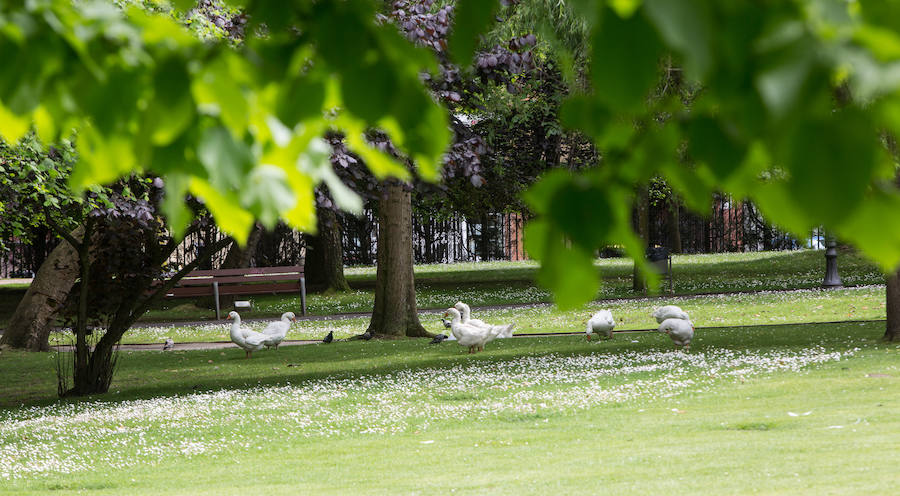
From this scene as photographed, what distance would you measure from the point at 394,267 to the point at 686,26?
1578 centimetres

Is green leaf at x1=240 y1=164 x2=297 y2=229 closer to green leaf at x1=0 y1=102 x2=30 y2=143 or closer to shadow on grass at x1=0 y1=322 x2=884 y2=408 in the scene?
green leaf at x1=0 y1=102 x2=30 y2=143

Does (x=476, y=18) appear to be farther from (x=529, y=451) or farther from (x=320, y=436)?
(x=320, y=436)

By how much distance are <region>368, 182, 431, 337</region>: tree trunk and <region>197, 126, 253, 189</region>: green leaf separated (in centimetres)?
1487

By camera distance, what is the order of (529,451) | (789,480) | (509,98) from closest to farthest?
(789,480) < (529,451) < (509,98)

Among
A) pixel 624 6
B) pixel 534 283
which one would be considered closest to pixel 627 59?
pixel 624 6

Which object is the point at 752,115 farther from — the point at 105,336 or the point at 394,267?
the point at 394,267

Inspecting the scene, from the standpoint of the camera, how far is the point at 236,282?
80.3 ft

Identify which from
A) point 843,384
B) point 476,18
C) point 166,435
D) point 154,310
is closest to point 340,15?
point 476,18

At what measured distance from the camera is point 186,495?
6574mm

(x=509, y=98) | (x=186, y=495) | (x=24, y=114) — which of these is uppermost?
(x=509, y=98)

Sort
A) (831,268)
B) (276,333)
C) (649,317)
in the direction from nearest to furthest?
(276,333) → (649,317) → (831,268)

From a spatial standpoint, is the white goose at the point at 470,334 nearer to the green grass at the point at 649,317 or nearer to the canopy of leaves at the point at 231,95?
the green grass at the point at 649,317

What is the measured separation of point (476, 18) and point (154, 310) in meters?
25.5

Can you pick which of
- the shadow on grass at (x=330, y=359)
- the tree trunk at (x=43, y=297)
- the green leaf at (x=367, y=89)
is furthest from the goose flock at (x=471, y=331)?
the green leaf at (x=367, y=89)
